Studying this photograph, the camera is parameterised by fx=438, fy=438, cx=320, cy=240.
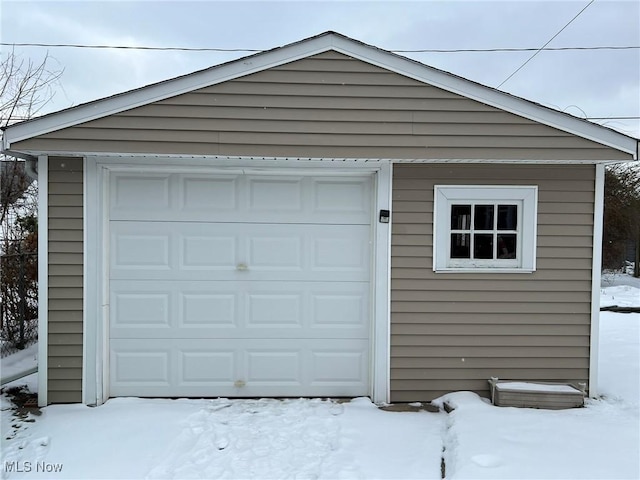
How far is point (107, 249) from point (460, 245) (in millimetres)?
3330

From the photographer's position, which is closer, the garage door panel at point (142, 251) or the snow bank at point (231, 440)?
the snow bank at point (231, 440)

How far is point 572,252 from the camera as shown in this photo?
4152mm

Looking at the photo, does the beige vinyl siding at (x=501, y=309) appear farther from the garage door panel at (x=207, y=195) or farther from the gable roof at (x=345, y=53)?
the garage door panel at (x=207, y=195)

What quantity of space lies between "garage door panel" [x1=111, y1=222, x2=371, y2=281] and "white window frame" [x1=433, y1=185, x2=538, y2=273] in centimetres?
68

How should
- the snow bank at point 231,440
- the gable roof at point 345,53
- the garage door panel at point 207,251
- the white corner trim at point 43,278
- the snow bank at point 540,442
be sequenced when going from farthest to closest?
1. the garage door panel at point 207,251
2. the white corner trim at point 43,278
3. the gable roof at point 345,53
4. the snow bank at point 231,440
5. the snow bank at point 540,442

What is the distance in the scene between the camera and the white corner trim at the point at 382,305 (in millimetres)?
4105

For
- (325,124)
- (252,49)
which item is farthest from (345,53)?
(252,49)

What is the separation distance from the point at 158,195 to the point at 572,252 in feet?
13.0

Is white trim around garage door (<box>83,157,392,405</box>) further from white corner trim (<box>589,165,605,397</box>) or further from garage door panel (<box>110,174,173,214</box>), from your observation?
white corner trim (<box>589,165,605,397</box>)

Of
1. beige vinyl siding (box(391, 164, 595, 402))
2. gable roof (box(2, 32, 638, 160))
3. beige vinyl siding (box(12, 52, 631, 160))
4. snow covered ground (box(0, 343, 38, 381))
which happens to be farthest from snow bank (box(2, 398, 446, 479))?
gable roof (box(2, 32, 638, 160))

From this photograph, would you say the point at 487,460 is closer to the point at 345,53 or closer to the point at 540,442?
the point at 540,442

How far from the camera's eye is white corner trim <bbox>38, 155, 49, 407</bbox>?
12.7ft

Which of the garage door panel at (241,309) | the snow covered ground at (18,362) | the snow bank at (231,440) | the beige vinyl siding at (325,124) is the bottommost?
the snow bank at (231,440)

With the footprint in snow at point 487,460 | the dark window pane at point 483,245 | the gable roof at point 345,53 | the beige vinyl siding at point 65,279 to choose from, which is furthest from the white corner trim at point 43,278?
the dark window pane at point 483,245
